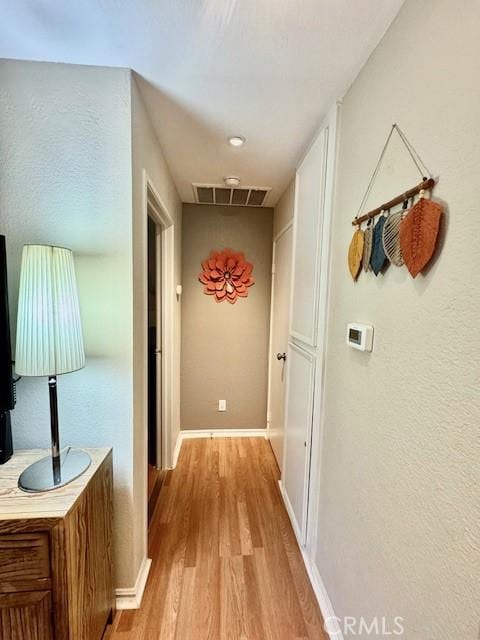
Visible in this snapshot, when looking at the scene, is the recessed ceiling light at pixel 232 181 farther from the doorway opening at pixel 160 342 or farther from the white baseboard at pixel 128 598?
the white baseboard at pixel 128 598

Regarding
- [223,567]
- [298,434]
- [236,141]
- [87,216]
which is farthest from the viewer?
[298,434]

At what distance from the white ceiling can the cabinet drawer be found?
1.64 m

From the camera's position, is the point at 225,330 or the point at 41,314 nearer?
the point at 41,314

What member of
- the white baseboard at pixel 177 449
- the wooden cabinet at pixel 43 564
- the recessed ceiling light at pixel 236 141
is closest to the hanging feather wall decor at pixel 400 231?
the recessed ceiling light at pixel 236 141

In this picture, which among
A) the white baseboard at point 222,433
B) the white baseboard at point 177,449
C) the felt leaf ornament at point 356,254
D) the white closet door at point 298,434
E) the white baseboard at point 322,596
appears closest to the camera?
the felt leaf ornament at point 356,254

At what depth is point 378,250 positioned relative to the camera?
98cm

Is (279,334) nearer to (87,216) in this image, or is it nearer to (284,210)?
(284,210)

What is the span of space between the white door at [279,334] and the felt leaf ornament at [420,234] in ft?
4.77

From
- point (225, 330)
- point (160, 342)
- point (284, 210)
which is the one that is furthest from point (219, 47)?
point (225, 330)

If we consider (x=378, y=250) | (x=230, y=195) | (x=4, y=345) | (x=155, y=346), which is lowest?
(x=155, y=346)

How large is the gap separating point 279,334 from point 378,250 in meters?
1.68

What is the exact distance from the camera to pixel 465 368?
2.11 ft

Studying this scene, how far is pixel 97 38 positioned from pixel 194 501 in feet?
8.26

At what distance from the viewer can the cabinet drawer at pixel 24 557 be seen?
34.3 inches
